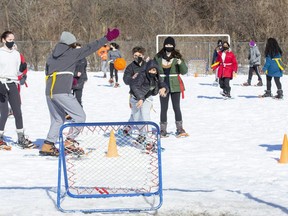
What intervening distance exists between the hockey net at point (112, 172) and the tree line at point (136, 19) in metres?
28.5

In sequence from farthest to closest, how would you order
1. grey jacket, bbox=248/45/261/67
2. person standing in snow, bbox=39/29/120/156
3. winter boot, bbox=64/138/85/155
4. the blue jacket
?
grey jacket, bbox=248/45/261/67
the blue jacket
winter boot, bbox=64/138/85/155
person standing in snow, bbox=39/29/120/156

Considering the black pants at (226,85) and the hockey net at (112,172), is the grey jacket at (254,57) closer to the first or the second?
the black pants at (226,85)

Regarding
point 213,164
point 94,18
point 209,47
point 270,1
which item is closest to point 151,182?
point 213,164

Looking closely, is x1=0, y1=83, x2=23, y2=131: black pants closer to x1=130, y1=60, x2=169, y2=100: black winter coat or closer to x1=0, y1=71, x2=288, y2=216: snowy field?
x1=0, y1=71, x2=288, y2=216: snowy field

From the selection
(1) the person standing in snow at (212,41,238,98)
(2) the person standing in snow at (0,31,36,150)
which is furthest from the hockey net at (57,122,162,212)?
(1) the person standing in snow at (212,41,238,98)

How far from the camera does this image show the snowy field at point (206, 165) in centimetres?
636

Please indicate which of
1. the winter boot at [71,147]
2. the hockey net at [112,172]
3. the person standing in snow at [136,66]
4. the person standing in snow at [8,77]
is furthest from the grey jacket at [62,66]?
the person standing in snow at [136,66]

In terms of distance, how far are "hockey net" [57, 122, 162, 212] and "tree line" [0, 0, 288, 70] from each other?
2851 cm

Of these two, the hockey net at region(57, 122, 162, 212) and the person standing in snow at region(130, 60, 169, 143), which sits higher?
the person standing in snow at region(130, 60, 169, 143)

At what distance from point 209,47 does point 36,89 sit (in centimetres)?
1577

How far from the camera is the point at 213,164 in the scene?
8.85m

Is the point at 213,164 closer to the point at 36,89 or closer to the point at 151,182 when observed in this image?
the point at 151,182

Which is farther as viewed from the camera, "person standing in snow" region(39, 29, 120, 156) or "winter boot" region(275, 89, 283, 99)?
"winter boot" region(275, 89, 283, 99)

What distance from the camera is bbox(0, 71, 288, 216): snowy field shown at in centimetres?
636
